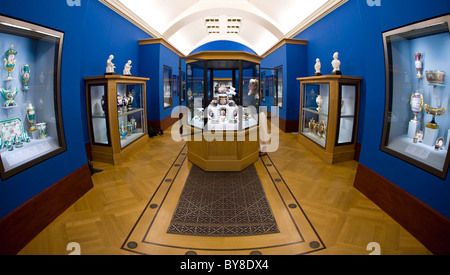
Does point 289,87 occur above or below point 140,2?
below

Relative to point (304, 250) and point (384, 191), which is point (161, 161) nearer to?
point (304, 250)

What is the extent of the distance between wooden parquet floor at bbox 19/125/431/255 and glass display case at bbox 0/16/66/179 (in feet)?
2.83

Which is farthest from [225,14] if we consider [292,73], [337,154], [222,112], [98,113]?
[337,154]

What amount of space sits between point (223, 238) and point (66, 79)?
2974 mm

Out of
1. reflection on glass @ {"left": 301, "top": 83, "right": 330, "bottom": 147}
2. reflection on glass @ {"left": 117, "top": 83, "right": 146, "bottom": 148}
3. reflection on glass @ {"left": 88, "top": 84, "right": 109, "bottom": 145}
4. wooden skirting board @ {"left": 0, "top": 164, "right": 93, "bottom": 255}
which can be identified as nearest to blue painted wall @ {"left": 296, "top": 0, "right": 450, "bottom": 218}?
reflection on glass @ {"left": 301, "top": 83, "right": 330, "bottom": 147}

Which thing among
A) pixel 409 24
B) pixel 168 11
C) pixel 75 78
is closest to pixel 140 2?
pixel 168 11

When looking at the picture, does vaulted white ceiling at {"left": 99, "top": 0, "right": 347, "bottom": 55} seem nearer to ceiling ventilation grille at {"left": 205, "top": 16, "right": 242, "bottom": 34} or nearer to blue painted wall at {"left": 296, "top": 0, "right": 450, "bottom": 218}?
ceiling ventilation grille at {"left": 205, "top": 16, "right": 242, "bottom": 34}

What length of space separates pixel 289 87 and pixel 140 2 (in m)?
5.41

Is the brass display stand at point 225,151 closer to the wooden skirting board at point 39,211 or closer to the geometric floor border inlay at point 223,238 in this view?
the geometric floor border inlay at point 223,238

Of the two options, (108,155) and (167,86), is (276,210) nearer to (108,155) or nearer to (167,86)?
(108,155)

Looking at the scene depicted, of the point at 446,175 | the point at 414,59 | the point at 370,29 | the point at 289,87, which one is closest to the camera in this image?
the point at 446,175

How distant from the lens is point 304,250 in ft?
7.88

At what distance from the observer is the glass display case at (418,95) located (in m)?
2.63

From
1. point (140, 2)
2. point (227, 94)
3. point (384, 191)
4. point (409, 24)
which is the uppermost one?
point (140, 2)
